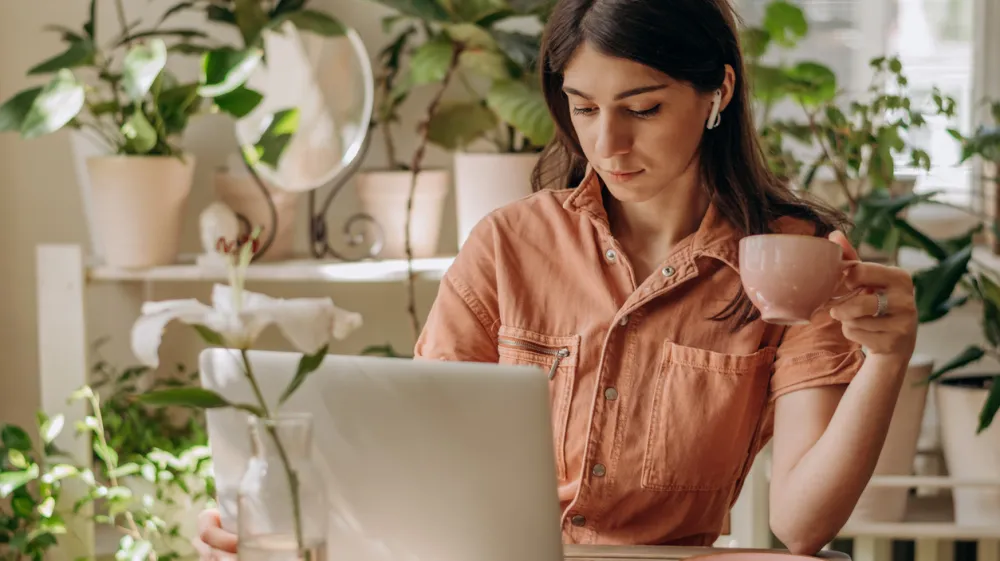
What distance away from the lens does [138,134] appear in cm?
213

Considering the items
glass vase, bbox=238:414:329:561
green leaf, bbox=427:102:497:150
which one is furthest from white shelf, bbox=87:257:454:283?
glass vase, bbox=238:414:329:561

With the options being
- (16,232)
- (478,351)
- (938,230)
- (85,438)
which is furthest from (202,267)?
(938,230)

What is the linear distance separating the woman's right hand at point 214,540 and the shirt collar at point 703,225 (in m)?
0.61

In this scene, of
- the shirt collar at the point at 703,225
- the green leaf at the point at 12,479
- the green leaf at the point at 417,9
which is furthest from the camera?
the green leaf at the point at 417,9

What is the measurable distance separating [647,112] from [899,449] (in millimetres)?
1007

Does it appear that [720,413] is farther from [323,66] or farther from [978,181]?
[978,181]

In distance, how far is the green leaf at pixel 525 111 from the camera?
82.0 inches

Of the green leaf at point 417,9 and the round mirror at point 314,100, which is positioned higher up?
the green leaf at point 417,9

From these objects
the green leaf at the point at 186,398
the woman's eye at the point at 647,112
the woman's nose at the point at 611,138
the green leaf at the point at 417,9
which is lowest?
the green leaf at the point at 186,398

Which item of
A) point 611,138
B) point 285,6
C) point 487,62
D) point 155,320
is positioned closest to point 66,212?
point 285,6

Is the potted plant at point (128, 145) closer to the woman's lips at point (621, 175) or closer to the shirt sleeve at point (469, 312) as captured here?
the shirt sleeve at point (469, 312)

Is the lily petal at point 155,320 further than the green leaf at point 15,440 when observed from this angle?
No

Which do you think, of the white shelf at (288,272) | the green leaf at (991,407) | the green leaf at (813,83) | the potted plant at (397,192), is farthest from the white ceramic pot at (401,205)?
the green leaf at (991,407)

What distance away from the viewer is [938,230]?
2.52 meters
